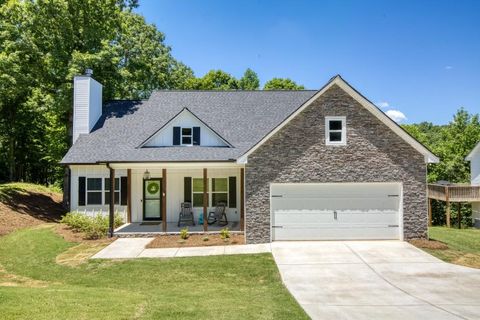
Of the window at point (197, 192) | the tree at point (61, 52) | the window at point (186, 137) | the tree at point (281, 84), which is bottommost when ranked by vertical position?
the window at point (197, 192)

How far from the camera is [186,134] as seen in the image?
62.1 feet

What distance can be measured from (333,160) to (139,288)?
850cm

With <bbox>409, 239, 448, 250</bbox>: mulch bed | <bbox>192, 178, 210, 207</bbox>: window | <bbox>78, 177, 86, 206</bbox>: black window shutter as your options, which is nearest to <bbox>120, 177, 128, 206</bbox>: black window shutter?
<bbox>78, 177, 86, 206</bbox>: black window shutter

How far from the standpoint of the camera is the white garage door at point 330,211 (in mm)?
15227

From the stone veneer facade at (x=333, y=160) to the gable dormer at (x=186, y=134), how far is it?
4196mm

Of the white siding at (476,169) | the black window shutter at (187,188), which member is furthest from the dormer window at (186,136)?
the white siding at (476,169)

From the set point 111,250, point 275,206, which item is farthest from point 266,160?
point 111,250

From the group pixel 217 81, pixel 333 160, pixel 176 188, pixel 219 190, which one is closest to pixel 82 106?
pixel 176 188

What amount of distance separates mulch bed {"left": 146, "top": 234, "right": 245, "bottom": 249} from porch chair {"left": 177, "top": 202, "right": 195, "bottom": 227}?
2.18 m

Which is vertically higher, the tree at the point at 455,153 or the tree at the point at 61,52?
the tree at the point at 61,52

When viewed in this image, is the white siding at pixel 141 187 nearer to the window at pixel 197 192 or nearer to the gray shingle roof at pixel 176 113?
the window at pixel 197 192

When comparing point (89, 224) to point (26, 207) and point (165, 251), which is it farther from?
point (26, 207)

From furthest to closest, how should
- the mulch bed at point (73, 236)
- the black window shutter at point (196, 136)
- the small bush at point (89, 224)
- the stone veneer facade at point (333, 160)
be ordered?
the black window shutter at point (196, 136) < the small bush at point (89, 224) < the mulch bed at point (73, 236) < the stone veneer facade at point (333, 160)

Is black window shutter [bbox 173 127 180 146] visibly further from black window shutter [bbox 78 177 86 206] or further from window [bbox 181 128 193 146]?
black window shutter [bbox 78 177 86 206]
